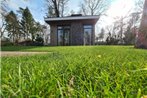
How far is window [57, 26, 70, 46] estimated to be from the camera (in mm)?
21953

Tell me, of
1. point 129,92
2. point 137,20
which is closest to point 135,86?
point 129,92

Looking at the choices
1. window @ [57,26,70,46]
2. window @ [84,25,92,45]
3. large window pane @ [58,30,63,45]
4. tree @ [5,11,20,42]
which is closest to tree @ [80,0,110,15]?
tree @ [5,11,20,42]

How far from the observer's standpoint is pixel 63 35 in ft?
72.3

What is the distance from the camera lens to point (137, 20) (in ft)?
52.8

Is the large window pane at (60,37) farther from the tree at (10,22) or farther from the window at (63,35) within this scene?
the tree at (10,22)

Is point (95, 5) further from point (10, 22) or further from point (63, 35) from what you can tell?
point (63, 35)

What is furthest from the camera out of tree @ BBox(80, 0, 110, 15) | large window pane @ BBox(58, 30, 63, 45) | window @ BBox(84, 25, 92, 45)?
large window pane @ BBox(58, 30, 63, 45)

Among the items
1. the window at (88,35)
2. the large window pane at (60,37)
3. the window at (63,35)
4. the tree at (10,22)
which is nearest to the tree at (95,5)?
the tree at (10,22)

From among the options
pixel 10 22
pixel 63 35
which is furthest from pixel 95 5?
pixel 63 35

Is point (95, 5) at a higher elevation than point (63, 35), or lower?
higher

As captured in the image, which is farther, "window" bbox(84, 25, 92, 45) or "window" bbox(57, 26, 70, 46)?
"window" bbox(57, 26, 70, 46)

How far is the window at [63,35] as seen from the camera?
72.0ft

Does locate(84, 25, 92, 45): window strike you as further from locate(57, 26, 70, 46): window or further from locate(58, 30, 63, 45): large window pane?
locate(58, 30, 63, 45): large window pane

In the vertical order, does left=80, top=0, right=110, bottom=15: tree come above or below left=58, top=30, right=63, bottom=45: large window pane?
above
